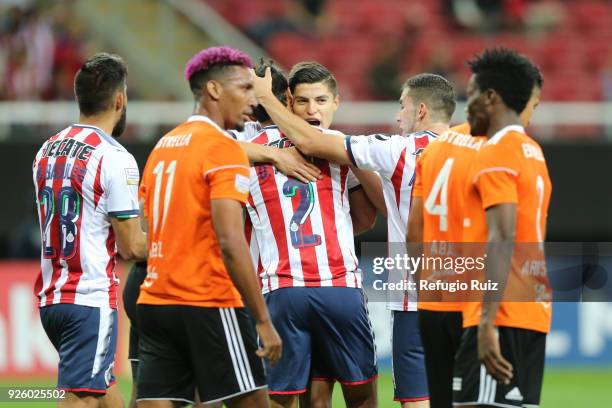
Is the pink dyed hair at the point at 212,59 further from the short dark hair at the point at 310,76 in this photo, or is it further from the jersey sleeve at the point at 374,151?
the short dark hair at the point at 310,76

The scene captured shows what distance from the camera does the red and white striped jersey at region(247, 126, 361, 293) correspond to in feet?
21.0

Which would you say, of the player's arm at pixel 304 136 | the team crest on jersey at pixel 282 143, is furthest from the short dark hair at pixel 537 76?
the team crest on jersey at pixel 282 143

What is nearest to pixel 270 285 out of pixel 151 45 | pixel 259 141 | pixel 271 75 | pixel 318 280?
pixel 318 280

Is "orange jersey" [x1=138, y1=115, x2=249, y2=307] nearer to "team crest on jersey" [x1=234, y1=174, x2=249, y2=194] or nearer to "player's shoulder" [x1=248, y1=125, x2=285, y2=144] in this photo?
"team crest on jersey" [x1=234, y1=174, x2=249, y2=194]

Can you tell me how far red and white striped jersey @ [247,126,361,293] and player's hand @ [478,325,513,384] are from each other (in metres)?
1.55

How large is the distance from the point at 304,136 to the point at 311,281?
32.6 inches

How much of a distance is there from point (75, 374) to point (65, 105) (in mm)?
7875

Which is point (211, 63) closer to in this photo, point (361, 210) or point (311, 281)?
point (311, 281)

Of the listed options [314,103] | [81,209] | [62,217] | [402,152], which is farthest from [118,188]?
[402,152]

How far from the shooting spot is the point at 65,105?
44.4ft

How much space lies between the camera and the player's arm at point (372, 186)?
664cm

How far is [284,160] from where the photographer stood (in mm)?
6438

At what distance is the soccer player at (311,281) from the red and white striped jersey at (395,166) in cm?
25

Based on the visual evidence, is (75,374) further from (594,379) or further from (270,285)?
(594,379)
